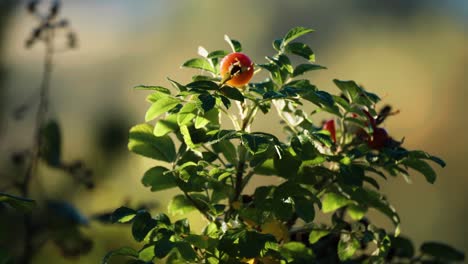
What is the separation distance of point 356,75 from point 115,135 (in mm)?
4240

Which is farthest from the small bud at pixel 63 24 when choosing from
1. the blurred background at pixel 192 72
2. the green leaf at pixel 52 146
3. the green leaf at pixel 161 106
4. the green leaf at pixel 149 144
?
the green leaf at pixel 161 106

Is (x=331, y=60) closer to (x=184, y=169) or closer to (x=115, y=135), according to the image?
(x=115, y=135)

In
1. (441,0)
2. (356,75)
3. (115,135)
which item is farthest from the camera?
(441,0)

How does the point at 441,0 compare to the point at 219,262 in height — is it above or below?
above

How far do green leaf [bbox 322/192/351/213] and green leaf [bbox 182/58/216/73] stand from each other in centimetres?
22

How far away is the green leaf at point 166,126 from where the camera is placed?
2.65ft

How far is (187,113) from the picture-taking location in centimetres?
76

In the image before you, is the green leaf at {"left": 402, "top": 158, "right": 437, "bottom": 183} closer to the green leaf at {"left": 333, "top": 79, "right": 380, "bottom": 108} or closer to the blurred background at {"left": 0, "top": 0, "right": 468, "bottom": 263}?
the green leaf at {"left": 333, "top": 79, "right": 380, "bottom": 108}

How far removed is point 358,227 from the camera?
86 centimetres

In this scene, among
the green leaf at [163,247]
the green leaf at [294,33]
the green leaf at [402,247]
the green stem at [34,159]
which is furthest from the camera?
the green stem at [34,159]

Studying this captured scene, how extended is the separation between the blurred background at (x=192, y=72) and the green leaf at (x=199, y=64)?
2.01 ft


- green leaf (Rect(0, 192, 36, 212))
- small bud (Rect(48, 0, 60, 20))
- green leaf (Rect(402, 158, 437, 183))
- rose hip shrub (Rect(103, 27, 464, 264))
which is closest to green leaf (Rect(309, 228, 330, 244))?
rose hip shrub (Rect(103, 27, 464, 264))

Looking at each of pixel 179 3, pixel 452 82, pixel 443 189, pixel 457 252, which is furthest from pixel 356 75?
pixel 457 252

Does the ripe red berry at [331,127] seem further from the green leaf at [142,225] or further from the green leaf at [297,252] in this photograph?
the green leaf at [142,225]
